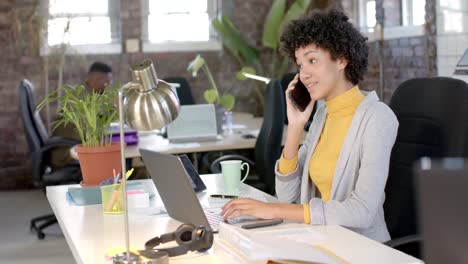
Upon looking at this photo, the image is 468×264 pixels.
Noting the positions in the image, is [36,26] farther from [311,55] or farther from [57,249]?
[311,55]

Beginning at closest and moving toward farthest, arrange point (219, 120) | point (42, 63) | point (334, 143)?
point (334, 143) → point (219, 120) → point (42, 63)

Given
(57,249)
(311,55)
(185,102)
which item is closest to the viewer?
(311,55)

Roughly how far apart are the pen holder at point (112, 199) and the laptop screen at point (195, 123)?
2.62 metres

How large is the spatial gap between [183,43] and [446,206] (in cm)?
836

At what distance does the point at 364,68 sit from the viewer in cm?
316

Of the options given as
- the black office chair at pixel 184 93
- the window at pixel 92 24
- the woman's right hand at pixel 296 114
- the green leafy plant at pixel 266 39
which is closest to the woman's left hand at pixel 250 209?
the woman's right hand at pixel 296 114

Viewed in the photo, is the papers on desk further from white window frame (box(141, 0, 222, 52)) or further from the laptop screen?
white window frame (box(141, 0, 222, 52))

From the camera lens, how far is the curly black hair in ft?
10.1

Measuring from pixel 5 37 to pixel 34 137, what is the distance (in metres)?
2.69

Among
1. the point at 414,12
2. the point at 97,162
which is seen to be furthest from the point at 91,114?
the point at 414,12

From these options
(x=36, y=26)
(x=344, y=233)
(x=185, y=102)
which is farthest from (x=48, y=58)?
(x=344, y=233)

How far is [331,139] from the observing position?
310 cm

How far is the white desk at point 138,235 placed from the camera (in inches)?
91.4

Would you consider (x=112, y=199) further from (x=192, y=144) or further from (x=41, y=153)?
(x=41, y=153)
